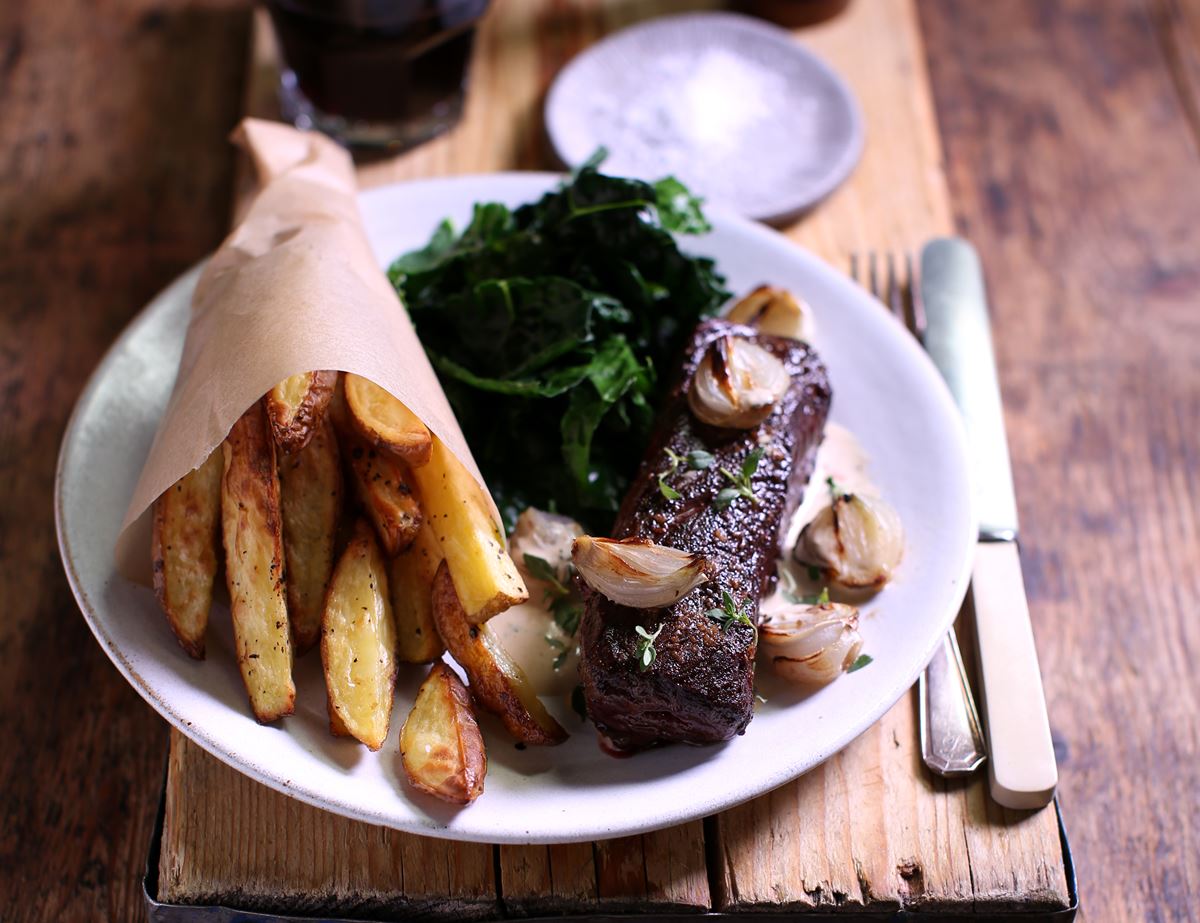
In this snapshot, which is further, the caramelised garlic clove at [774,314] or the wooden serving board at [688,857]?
the caramelised garlic clove at [774,314]

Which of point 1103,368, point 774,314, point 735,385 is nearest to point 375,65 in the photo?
point 774,314

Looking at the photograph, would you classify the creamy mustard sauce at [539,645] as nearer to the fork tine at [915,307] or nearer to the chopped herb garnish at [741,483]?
the chopped herb garnish at [741,483]

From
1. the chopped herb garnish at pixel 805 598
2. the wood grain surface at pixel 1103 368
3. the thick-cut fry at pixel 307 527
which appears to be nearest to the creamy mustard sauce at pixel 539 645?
the thick-cut fry at pixel 307 527

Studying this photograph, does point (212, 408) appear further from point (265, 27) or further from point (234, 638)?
point (265, 27)

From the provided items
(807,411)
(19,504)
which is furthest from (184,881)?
(807,411)

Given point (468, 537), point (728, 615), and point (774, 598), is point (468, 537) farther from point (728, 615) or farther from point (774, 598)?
point (774, 598)

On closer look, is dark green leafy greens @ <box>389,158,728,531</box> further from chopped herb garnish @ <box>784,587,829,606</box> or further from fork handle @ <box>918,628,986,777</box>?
fork handle @ <box>918,628,986,777</box>
